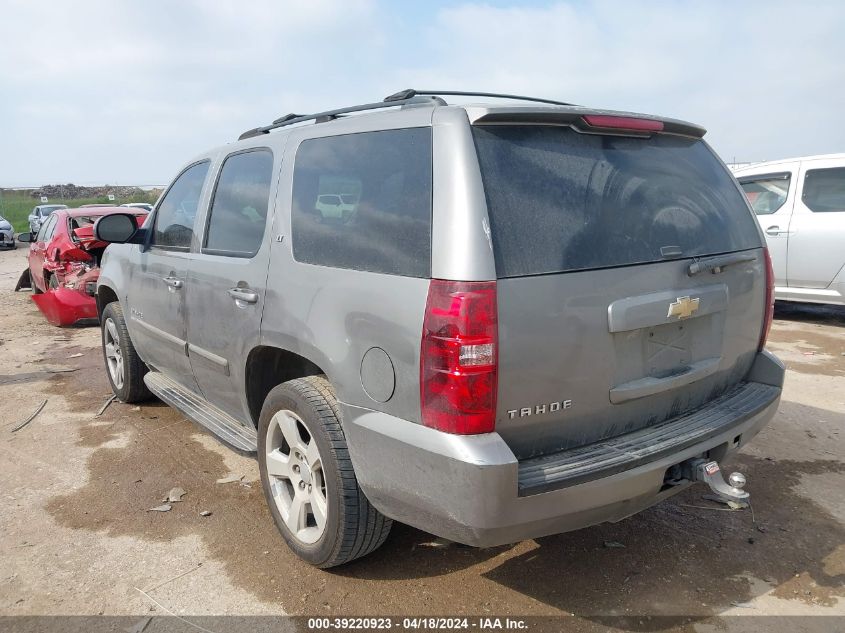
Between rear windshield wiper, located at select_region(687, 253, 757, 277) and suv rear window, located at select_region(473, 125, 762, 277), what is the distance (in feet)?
0.16

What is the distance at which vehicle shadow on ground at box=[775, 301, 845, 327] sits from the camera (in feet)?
27.1

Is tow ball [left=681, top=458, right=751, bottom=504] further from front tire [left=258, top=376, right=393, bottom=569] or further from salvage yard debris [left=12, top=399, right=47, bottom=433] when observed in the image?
salvage yard debris [left=12, top=399, right=47, bottom=433]

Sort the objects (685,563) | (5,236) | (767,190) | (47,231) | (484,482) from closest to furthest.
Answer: (484,482)
(685,563)
(767,190)
(47,231)
(5,236)

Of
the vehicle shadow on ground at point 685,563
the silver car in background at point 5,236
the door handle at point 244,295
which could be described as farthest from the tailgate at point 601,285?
the silver car in background at point 5,236

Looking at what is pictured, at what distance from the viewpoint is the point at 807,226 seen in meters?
7.76

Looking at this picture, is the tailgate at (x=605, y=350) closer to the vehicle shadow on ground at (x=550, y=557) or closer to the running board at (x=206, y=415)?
the vehicle shadow on ground at (x=550, y=557)

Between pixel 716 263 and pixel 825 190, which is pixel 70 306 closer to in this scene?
pixel 716 263

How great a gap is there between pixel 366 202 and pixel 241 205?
3.67ft

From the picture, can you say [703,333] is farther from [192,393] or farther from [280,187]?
[192,393]

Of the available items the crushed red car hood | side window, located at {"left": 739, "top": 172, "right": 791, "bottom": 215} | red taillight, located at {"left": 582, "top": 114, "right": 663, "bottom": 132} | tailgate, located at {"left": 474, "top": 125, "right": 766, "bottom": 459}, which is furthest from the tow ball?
the crushed red car hood

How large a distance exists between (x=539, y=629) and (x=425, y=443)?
955mm

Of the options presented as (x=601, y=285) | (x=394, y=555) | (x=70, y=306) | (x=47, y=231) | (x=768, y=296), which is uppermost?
(x=601, y=285)

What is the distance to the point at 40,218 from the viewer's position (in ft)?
85.2

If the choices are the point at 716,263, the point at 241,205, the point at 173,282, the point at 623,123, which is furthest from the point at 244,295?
the point at 716,263
